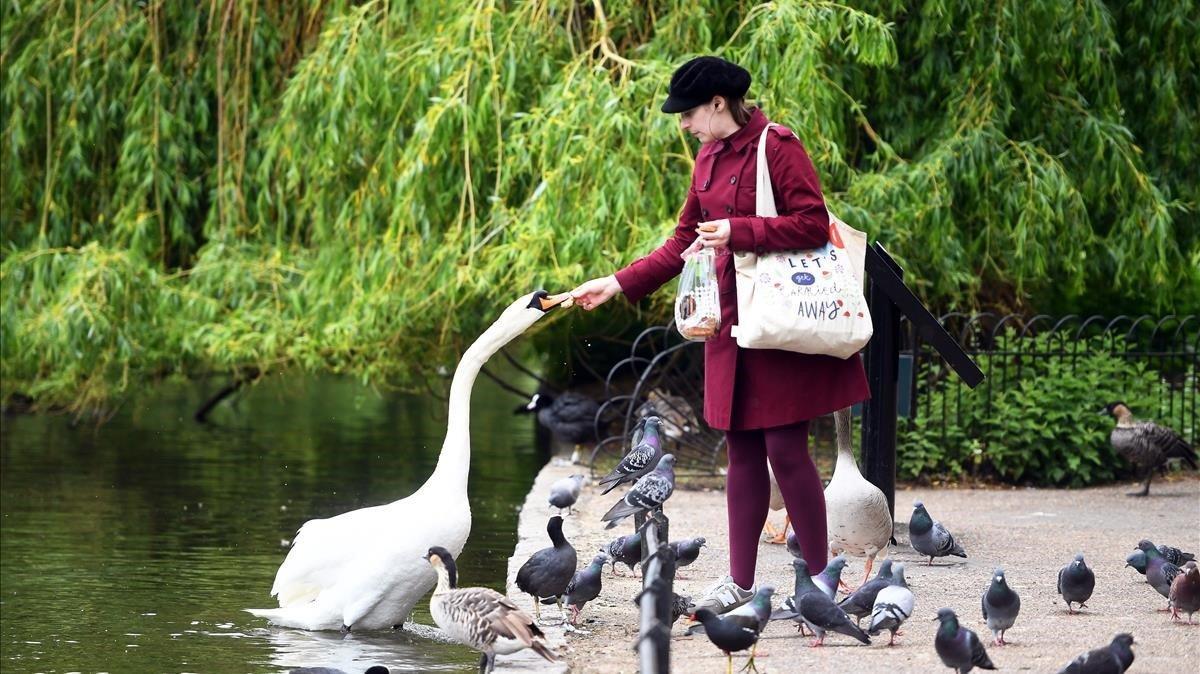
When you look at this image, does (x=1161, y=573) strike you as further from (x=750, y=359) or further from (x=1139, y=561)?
(x=750, y=359)

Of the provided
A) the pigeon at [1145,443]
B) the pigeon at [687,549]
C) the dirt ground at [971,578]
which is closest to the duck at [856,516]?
the dirt ground at [971,578]

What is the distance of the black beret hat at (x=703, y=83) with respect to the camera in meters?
5.26

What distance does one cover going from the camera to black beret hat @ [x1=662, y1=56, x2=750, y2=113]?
5258 millimetres

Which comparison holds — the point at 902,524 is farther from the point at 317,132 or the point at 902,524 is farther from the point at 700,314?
the point at 317,132

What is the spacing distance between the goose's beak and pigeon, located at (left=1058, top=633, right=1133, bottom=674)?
2105mm

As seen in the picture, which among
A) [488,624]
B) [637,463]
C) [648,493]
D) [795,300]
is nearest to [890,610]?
[795,300]

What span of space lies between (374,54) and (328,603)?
643cm

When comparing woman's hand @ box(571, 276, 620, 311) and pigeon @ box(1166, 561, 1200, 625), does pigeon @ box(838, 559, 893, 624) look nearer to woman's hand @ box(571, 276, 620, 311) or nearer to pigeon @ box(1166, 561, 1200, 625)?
pigeon @ box(1166, 561, 1200, 625)

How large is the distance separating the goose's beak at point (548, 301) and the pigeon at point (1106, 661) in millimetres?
2105

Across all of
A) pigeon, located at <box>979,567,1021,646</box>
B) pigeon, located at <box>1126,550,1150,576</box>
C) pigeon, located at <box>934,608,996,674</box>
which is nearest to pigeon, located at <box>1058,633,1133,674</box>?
pigeon, located at <box>934,608,996,674</box>

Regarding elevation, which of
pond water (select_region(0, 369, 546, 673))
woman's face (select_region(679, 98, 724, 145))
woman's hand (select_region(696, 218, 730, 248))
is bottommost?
pond water (select_region(0, 369, 546, 673))

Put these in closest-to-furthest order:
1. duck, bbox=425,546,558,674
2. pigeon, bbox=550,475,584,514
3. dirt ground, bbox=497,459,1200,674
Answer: duck, bbox=425,546,558,674
dirt ground, bbox=497,459,1200,674
pigeon, bbox=550,475,584,514

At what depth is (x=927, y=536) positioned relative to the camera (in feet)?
22.8

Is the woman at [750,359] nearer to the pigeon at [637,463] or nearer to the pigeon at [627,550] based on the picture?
the pigeon at [627,550]
